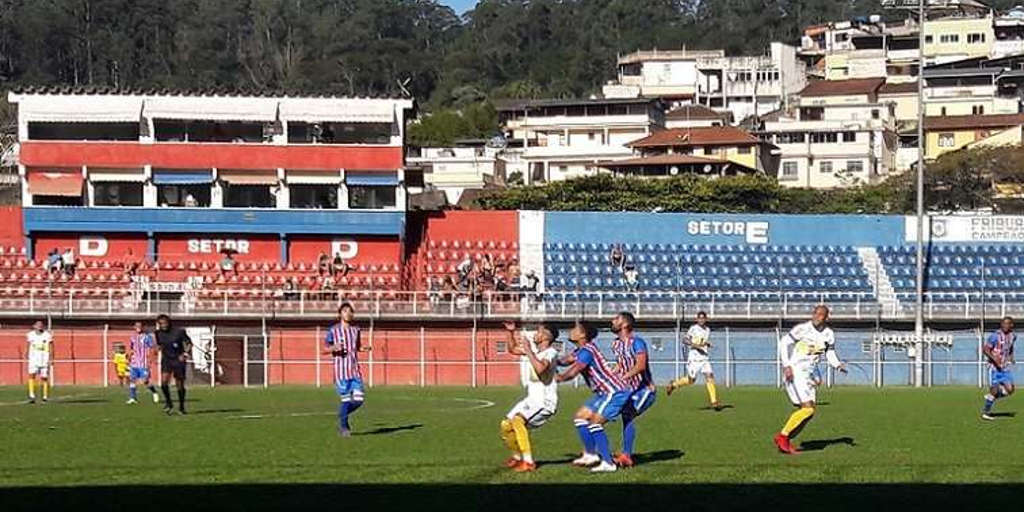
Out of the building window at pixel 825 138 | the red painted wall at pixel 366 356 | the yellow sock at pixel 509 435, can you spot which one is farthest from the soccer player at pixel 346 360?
the building window at pixel 825 138

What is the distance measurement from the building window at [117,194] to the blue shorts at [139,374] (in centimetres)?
2450

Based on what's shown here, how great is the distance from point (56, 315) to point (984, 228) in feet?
105

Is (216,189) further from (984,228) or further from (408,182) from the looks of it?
(984,228)

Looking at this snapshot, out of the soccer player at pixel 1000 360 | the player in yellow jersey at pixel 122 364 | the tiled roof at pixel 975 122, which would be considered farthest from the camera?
the tiled roof at pixel 975 122

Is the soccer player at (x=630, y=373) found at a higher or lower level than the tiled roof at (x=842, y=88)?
lower

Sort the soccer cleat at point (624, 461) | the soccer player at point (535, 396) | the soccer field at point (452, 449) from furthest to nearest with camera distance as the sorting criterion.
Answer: the soccer cleat at point (624, 461)
the soccer player at point (535, 396)
the soccer field at point (452, 449)

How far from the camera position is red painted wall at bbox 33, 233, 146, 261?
55.6m

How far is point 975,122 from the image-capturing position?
110 meters

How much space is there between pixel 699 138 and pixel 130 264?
52.8 meters

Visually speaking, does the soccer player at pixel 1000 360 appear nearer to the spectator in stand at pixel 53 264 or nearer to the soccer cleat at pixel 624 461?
the soccer cleat at pixel 624 461

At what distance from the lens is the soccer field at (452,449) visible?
52.4ft

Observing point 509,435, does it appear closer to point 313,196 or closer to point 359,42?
point 313,196

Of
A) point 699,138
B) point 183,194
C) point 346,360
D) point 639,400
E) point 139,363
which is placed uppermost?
point 699,138

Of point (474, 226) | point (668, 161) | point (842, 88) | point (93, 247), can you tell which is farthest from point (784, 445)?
point (842, 88)
